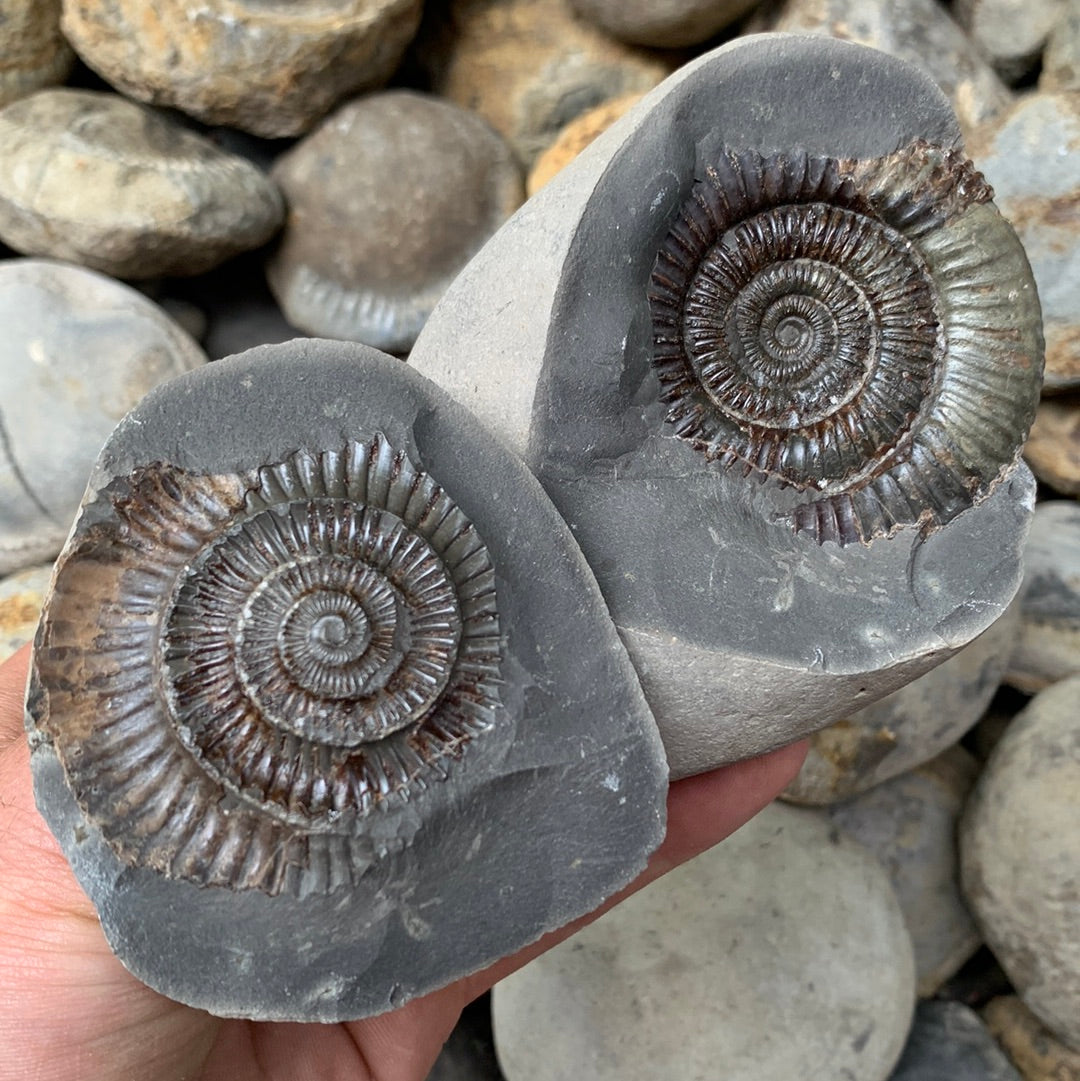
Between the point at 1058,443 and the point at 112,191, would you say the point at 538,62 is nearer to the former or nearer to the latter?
the point at 112,191

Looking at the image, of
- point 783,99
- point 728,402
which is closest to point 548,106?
point 783,99

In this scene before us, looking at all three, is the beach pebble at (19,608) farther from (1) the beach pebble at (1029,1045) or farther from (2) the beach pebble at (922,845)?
(1) the beach pebble at (1029,1045)

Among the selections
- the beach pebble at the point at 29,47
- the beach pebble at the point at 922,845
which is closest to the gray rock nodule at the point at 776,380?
the beach pebble at the point at 922,845

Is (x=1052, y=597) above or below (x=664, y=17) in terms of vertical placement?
below

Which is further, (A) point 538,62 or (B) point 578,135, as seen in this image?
(A) point 538,62

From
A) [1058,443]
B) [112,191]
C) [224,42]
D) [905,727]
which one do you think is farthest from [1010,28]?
[112,191]

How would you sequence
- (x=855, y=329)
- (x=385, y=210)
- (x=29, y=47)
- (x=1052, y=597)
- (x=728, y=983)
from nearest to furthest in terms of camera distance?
(x=855, y=329) → (x=728, y=983) → (x=1052, y=597) → (x=29, y=47) → (x=385, y=210)

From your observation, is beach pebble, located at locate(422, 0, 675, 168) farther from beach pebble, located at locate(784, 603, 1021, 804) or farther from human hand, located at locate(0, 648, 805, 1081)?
human hand, located at locate(0, 648, 805, 1081)
